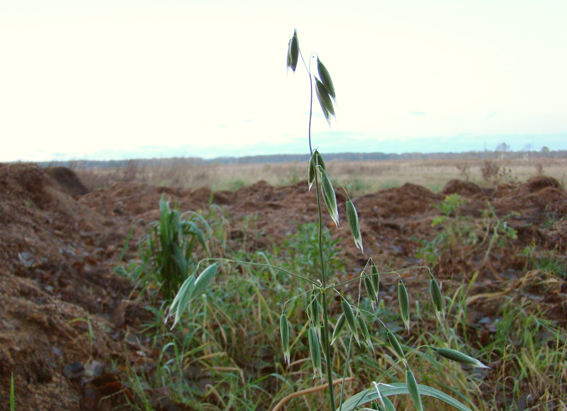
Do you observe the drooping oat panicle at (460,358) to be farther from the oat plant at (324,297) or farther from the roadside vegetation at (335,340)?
the roadside vegetation at (335,340)

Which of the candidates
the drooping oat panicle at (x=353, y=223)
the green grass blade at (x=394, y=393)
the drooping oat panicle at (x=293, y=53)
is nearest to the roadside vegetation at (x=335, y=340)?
the green grass blade at (x=394, y=393)

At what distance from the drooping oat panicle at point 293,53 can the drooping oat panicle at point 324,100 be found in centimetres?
6

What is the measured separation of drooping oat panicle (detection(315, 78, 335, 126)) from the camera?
35.3 inches

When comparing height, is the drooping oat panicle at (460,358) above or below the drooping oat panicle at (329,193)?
below

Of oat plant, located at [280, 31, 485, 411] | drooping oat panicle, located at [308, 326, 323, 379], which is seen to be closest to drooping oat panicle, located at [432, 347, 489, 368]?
oat plant, located at [280, 31, 485, 411]

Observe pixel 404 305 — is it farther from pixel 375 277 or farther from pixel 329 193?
pixel 329 193

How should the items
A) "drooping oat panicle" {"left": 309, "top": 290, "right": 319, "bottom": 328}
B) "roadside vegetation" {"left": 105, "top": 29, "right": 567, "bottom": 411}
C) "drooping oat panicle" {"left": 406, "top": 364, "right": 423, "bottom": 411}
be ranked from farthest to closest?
"roadside vegetation" {"left": 105, "top": 29, "right": 567, "bottom": 411}, "drooping oat panicle" {"left": 309, "top": 290, "right": 319, "bottom": 328}, "drooping oat panicle" {"left": 406, "top": 364, "right": 423, "bottom": 411}

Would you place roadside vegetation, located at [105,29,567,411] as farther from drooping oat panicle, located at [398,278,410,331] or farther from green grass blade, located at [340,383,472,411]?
drooping oat panicle, located at [398,278,410,331]

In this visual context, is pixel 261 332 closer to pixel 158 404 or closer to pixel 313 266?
pixel 313 266

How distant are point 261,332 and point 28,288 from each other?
4.68ft

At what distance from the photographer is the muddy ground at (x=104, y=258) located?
1.89m

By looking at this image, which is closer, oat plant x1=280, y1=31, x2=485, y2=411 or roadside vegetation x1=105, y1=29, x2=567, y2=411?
oat plant x1=280, y1=31, x2=485, y2=411

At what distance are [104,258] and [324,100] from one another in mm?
3918

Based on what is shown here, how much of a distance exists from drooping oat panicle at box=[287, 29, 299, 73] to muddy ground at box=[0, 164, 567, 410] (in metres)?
1.64
